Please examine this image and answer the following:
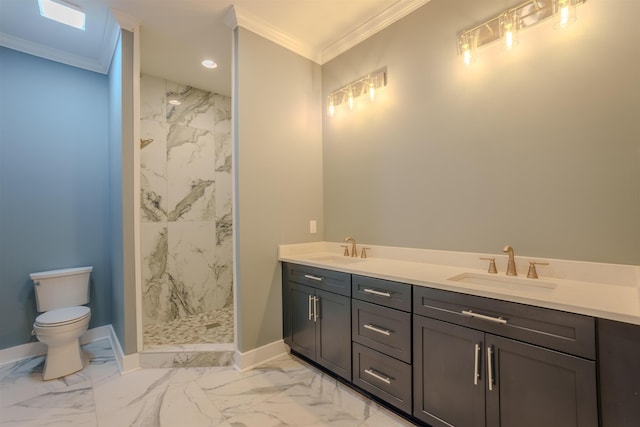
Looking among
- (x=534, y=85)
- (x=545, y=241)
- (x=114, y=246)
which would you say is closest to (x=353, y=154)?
(x=534, y=85)

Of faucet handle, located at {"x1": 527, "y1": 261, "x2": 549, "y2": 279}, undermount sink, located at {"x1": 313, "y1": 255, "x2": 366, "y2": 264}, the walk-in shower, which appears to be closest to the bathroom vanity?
faucet handle, located at {"x1": 527, "y1": 261, "x2": 549, "y2": 279}

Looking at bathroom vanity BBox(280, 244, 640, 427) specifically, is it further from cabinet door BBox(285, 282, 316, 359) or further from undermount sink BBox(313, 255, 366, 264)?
undermount sink BBox(313, 255, 366, 264)

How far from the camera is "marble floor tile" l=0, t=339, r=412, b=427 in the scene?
169 centimetres

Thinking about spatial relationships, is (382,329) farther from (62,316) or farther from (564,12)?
(62,316)

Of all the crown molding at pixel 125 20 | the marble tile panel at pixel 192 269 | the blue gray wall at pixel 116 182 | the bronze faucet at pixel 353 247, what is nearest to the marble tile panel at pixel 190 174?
the marble tile panel at pixel 192 269

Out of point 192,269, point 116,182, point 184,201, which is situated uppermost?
point 116,182

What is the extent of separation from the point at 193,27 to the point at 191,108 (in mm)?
1144

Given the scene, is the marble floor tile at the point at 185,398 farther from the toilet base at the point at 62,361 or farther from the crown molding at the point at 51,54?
the crown molding at the point at 51,54

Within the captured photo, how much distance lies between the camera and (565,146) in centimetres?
153

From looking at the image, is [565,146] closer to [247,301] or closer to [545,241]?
[545,241]

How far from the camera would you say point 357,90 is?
2508 mm

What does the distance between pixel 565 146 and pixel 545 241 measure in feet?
1.75

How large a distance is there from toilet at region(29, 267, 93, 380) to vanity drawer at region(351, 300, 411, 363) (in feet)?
7.31

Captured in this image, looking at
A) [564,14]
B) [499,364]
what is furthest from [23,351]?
[564,14]
